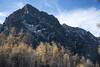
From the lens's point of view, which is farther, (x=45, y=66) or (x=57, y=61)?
(x=57, y=61)

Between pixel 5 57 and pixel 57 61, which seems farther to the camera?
pixel 57 61

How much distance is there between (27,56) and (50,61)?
65.0 ft

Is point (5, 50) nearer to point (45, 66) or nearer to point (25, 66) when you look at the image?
point (25, 66)

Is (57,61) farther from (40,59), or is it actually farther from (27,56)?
(27,56)

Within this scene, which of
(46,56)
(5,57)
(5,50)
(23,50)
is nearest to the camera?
(5,57)

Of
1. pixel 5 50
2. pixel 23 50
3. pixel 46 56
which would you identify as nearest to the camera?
pixel 5 50

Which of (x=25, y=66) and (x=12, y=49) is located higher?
(x=12, y=49)

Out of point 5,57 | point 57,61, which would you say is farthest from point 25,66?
point 57,61

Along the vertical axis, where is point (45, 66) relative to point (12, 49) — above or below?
below

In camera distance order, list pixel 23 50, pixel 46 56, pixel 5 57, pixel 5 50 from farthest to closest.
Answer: pixel 46 56 → pixel 23 50 → pixel 5 50 → pixel 5 57

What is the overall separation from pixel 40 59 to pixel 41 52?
9.96 m

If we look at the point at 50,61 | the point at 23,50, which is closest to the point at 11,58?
the point at 23,50

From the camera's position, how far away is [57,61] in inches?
7633

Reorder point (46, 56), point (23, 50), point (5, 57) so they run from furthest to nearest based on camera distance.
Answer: point (46, 56) < point (23, 50) < point (5, 57)
